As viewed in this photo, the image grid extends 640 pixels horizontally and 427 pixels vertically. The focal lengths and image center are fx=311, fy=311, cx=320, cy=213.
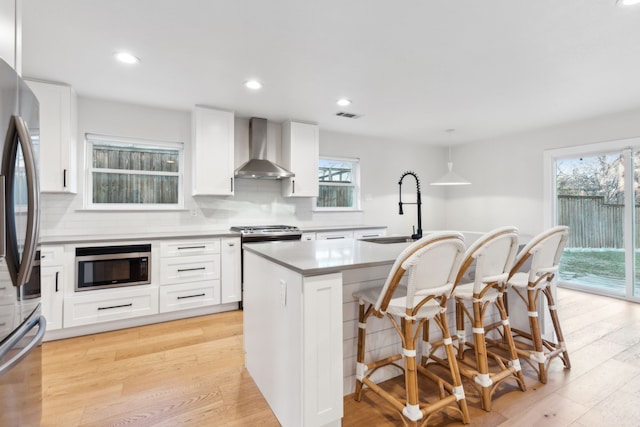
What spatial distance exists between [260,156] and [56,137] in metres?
2.11

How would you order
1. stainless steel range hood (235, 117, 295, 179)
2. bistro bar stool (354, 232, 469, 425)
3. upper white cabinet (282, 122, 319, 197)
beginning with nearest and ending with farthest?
bistro bar stool (354, 232, 469, 425) < stainless steel range hood (235, 117, 295, 179) < upper white cabinet (282, 122, 319, 197)

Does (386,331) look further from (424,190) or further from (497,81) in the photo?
(424,190)

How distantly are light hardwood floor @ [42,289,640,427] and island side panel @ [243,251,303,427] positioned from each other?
0.15 metres

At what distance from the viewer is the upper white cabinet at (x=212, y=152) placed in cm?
369

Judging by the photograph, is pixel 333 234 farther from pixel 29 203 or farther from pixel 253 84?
pixel 29 203

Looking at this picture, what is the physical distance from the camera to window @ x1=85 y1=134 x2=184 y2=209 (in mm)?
3582

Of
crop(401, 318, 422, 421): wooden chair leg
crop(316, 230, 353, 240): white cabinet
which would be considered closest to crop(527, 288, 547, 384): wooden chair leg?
crop(401, 318, 422, 421): wooden chair leg

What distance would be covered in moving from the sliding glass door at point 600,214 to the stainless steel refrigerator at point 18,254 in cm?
569

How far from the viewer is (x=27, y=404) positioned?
1.13 m

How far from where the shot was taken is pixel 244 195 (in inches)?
169

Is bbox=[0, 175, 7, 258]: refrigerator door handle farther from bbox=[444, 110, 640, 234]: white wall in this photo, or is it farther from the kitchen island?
bbox=[444, 110, 640, 234]: white wall

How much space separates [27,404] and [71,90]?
3.11 m

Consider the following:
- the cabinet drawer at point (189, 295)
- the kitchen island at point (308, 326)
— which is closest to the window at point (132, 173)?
the cabinet drawer at point (189, 295)

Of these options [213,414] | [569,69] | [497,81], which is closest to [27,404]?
[213,414]
